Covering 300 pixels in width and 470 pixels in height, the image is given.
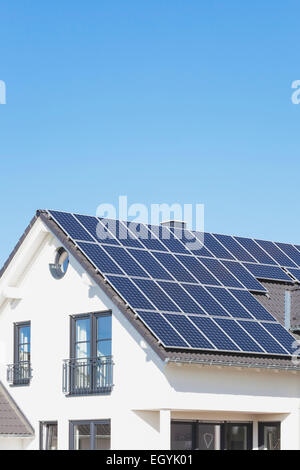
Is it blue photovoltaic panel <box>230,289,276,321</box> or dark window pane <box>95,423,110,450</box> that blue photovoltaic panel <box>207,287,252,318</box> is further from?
dark window pane <box>95,423,110,450</box>

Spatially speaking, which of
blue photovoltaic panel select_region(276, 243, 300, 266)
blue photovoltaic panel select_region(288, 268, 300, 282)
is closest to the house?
blue photovoltaic panel select_region(288, 268, 300, 282)

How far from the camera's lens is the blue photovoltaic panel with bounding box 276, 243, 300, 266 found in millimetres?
33641

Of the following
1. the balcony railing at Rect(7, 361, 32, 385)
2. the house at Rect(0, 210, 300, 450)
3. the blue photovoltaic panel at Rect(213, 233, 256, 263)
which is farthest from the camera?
the blue photovoltaic panel at Rect(213, 233, 256, 263)

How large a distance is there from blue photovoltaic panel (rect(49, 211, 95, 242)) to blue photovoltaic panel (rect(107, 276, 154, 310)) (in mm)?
2167

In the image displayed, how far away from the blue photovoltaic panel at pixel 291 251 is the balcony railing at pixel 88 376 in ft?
28.8

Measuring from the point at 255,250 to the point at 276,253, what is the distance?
96cm

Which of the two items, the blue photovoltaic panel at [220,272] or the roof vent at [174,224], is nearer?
the blue photovoltaic panel at [220,272]

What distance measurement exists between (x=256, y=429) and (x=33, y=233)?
863 centimetres

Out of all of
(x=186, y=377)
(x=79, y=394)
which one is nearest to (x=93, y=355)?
(x=79, y=394)

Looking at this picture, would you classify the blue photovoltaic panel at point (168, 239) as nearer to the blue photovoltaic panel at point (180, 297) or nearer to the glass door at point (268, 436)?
the blue photovoltaic panel at point (180, 297)

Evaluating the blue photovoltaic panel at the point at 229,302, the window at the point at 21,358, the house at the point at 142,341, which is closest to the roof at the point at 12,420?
Result: the house at the point at 142,341

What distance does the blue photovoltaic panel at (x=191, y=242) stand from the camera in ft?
100

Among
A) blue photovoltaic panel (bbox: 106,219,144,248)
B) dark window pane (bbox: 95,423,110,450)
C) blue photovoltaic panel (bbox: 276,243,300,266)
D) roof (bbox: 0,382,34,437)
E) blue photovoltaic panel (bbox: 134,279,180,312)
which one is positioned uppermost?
blue photovoltaic panel (bbox: 276,243,300,266)
